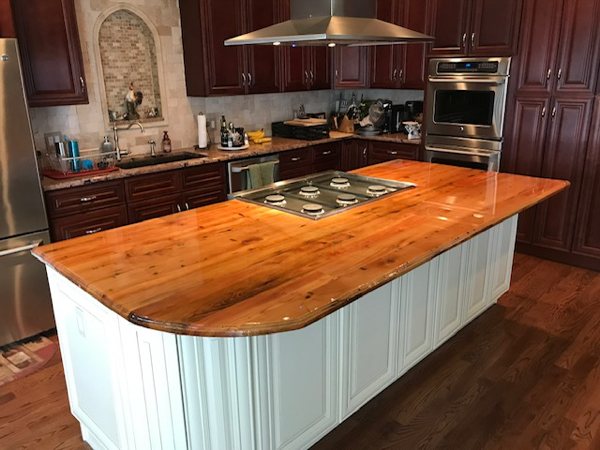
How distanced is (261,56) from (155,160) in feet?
4.48

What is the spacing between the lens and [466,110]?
426cm

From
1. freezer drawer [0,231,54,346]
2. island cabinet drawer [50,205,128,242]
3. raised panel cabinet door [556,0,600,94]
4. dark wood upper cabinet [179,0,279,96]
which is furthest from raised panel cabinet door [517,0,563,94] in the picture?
freezer drawer [0,231,54,346]

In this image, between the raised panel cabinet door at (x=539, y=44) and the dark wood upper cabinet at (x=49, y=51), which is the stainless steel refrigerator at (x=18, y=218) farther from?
the raised panel cabinet door at (x=539, y=44)

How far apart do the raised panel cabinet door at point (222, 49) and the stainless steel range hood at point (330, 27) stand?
1.86m

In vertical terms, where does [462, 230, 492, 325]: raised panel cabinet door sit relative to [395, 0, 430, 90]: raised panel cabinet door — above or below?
below

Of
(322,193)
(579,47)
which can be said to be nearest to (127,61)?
(322,193)

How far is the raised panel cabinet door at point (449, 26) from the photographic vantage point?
4090 mm

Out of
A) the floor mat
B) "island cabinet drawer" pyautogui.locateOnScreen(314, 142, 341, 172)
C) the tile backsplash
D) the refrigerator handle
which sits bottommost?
the floor mat

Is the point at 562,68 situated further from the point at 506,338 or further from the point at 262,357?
the point at 262,357

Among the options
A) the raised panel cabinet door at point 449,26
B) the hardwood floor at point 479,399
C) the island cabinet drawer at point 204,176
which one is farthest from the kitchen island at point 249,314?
the raised panel cabinet door at point 449,26

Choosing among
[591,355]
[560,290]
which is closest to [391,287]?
[591,355]

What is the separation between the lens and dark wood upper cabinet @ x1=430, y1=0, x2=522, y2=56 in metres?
3.88

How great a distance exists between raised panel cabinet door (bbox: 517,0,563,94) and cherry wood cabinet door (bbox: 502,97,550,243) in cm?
12

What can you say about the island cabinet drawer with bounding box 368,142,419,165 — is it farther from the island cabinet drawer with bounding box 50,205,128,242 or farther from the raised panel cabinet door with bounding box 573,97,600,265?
→ the island cabinet drawer with bounding box 50,205,128,242
